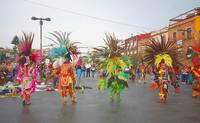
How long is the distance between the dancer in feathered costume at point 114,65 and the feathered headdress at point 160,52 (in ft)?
4.44

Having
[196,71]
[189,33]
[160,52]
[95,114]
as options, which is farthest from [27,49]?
[189,33]

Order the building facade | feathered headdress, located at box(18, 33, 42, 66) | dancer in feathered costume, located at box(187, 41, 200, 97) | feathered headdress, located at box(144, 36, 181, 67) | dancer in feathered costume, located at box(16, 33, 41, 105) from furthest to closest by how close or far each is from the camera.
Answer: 1. the building facade
2. dancer in feathered costume, located at box(187, 41, 200, 97)
3. feathered headdress, located at box(144, 36, 181, 67)
4. feathered headdress, located at box(18, 33, 42, 66)
5. dancer in feathered costume, located at box(16, 33, 41, 105)

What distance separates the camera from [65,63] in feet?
47.9

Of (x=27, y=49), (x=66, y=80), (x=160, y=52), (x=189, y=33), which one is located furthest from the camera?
(x=189, y=33)

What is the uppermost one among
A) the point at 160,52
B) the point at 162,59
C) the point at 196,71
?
the point at 160,52

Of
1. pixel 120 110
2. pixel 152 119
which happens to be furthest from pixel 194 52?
pixel 152 119

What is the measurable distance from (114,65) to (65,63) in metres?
2.11

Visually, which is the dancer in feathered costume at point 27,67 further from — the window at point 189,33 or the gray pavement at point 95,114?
the window at point 189,33

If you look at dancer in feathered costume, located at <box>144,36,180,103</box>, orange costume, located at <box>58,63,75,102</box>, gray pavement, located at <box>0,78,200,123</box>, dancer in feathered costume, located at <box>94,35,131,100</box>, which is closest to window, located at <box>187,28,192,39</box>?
dancer in feathered costume, located at <box>144,36,180,103</box>

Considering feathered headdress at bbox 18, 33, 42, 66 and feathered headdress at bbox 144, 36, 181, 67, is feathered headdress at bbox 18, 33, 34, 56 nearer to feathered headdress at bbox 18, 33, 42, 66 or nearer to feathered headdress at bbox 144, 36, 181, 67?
feathered headdress at bbox 18, 33, 42, 66

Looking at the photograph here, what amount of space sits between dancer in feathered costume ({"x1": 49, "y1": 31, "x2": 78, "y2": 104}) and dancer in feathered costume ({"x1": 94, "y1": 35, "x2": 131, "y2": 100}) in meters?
1.25

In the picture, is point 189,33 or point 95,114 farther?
point 189,33

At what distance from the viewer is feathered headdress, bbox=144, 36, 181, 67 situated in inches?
636

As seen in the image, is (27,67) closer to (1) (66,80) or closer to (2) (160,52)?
(1) (66,80)
